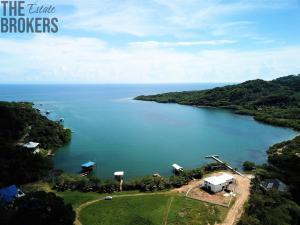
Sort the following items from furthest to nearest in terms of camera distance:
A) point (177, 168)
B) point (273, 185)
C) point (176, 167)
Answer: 1. point (176, 167)
2. point (177, 168)
3. point (273, 185)

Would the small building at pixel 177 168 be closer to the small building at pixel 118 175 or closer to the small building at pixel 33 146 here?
the small building at pixel 118 175

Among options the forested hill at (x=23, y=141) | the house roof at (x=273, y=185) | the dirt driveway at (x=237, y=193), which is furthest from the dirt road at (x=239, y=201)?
the forested hill at (x=23, y=141)

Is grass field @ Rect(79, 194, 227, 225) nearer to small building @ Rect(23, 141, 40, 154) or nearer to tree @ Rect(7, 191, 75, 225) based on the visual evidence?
tree @ Rect(7, 191, 75, 225)

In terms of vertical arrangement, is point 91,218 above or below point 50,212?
below

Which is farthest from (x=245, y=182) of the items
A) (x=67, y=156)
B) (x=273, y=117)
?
(x=273, y=117)

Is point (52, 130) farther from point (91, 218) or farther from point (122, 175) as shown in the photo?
point (91, 218)

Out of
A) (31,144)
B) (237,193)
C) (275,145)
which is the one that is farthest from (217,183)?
(31,144)

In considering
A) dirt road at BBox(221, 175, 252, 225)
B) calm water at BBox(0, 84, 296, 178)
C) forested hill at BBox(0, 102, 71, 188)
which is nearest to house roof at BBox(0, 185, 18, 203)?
forested hill at BBox(0, 102, 71, 188)

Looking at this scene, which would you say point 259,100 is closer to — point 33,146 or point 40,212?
point 33,146
